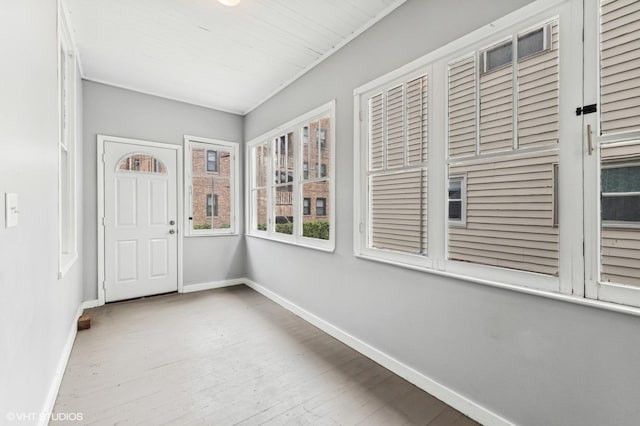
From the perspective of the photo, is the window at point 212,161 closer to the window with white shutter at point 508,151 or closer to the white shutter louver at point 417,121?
the white shutter louver at point 417,121

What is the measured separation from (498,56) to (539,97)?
14.7 inches

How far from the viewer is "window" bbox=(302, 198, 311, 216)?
334 centimetres

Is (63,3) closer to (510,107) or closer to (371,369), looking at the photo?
(510,107)

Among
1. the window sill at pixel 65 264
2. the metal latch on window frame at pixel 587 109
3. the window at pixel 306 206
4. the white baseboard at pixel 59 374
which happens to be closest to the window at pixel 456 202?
the metal latch on window frame at pixel 587 109

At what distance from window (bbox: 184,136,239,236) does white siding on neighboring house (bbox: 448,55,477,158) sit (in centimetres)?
351

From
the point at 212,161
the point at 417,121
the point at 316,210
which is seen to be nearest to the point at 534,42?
the point at 417,121

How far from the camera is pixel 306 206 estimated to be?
133 inches

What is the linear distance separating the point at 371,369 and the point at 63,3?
3.71 meters

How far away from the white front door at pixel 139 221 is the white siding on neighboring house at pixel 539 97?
4.07 m

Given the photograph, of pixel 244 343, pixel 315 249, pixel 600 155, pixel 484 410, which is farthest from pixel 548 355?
pixel 244 343

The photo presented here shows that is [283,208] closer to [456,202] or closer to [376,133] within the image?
[376,133]

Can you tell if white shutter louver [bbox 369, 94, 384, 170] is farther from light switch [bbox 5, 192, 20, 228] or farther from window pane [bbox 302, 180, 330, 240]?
light switch [bbox 5, 192, 20, 228]

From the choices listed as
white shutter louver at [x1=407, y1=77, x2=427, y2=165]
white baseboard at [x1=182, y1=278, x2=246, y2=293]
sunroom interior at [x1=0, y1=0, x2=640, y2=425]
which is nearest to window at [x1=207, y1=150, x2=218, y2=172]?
sunroom interior at [x1=0, y1=0, x2=640, y2=425]

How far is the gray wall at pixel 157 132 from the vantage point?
11.8 ft
